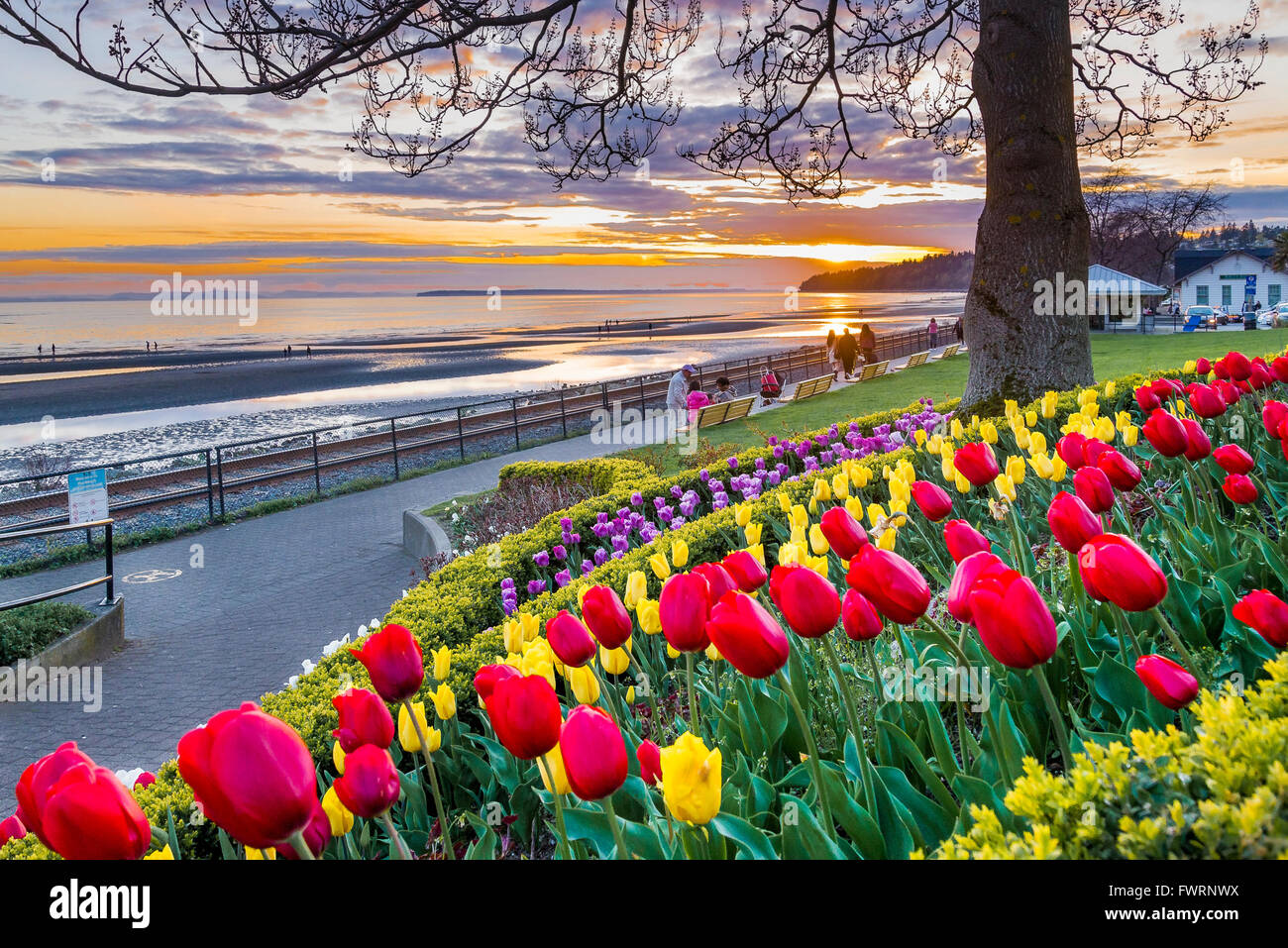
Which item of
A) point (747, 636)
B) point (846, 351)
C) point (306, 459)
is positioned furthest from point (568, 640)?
point (846, 351)

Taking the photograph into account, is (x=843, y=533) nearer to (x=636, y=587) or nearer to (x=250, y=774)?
(x=636, y=587)

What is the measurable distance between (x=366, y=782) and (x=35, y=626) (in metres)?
9.71

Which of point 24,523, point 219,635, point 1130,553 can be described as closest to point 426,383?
point 24,523

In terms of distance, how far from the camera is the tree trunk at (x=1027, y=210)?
9.72 m

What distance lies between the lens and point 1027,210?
9750 mm

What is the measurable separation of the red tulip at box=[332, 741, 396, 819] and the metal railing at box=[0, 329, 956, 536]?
1308cm

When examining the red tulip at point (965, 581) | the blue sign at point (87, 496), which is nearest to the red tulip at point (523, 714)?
the red tulip at point (965, 581)

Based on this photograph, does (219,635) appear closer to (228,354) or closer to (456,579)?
(456,579)

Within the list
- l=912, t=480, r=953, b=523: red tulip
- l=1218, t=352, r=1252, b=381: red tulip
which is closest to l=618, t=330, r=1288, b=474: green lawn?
l=1218, t=352, r=1252, b=381: red tulip

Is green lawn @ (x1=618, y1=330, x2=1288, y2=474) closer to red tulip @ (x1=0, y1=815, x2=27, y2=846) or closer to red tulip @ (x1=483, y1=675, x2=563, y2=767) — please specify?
red tulip @ (x1=0, y1=815, x2=27, y2=846)

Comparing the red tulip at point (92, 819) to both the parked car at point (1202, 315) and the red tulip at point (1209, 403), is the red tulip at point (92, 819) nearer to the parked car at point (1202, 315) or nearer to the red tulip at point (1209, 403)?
the red tulip at point (1209, 403)

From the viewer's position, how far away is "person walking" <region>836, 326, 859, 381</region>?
29703mm
